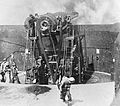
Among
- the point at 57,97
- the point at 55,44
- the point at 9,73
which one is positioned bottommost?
the point at 57,97

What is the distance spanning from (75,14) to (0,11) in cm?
276

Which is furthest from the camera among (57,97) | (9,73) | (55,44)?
(55,44)

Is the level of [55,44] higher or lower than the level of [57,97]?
higher

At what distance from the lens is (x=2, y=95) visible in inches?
186

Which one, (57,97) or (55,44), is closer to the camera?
(57,97)

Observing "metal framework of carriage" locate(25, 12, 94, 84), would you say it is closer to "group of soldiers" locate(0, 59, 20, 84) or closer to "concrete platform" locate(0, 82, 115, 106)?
"group of soldiers" locate(0, 59, 20, 84)

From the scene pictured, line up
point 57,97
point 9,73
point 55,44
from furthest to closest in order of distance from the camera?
point 55,44, point 9,73, point 57,97

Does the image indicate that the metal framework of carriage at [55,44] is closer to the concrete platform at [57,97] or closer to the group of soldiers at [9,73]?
the group of soldiers at [9,73]

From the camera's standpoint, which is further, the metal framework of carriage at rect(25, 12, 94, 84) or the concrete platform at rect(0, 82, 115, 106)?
the metal framework of carriage at rect(25, 12, 94, 84)

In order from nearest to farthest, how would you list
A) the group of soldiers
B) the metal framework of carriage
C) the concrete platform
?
1. the concrete platform
2. the metal framework of carriage
3. the group of soldiers

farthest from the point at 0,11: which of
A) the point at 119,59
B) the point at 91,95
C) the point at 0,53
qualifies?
the point at 119,59

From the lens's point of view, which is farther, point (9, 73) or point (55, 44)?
point (55, 44)

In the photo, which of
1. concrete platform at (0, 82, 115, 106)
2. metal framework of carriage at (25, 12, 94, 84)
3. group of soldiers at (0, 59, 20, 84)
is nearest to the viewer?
concrete platform at (0, 82, 115, 106)

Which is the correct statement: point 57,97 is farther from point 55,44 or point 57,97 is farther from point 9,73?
point 55,44
